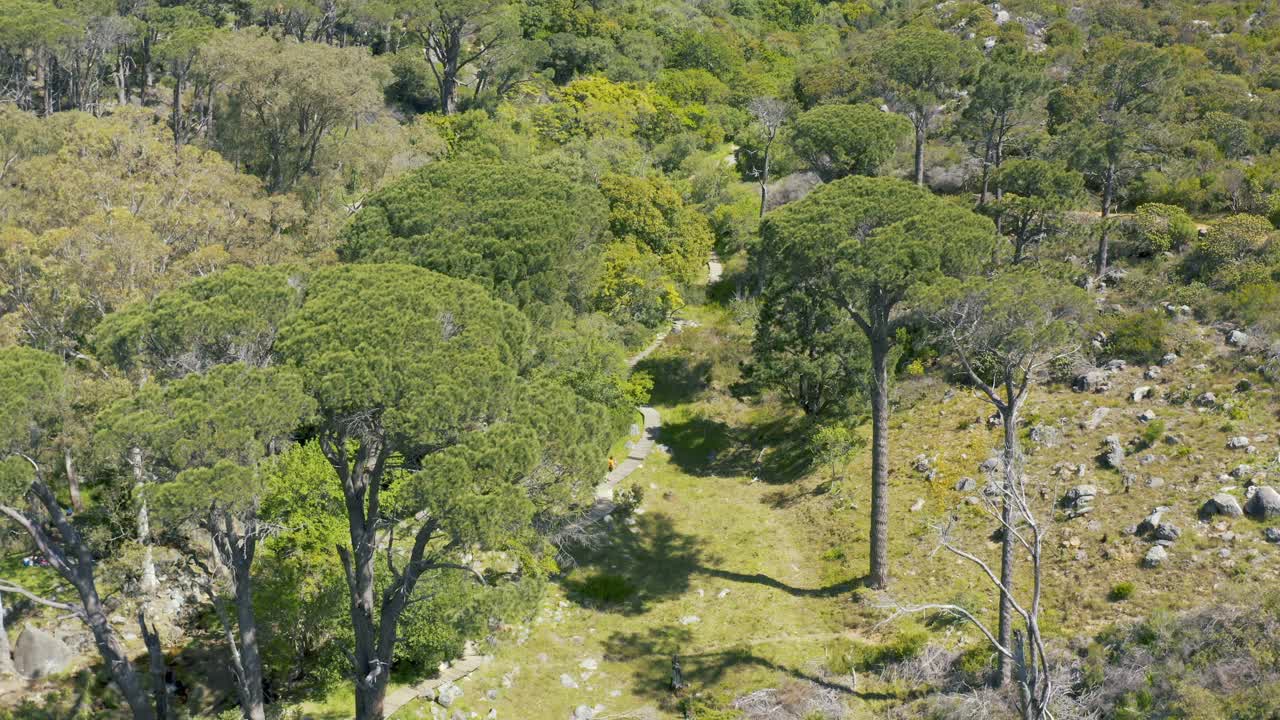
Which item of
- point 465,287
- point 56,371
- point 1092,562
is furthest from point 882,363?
point 56,371

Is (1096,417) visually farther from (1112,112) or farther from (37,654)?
(37,654)

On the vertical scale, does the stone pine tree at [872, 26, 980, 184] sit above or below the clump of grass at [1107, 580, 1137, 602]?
above

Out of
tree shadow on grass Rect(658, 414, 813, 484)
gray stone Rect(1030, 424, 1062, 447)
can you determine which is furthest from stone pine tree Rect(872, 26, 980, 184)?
gray stone Rect(1030, 424, 1062, 447)

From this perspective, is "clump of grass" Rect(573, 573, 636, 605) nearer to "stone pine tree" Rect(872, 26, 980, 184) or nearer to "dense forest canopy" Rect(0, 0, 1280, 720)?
"dense forest canopy" Rect(0, 0, 1280, 720)

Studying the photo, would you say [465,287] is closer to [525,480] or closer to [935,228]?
[525,480]

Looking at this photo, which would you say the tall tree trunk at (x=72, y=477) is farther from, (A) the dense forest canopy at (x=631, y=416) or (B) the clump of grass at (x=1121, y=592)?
(B) the clump of grass at (x=1121, y=592)
